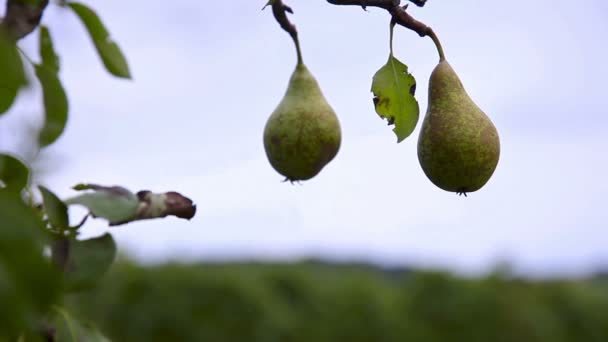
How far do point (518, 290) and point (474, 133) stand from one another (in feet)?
22.8

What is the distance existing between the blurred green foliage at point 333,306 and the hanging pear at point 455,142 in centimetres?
664

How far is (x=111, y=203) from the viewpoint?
102 cm

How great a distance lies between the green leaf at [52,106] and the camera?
117cm

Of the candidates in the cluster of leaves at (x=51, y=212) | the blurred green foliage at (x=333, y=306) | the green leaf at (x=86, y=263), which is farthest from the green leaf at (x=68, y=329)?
the blurred green foliage at (x=333, y=306)

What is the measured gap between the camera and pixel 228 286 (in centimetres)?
858

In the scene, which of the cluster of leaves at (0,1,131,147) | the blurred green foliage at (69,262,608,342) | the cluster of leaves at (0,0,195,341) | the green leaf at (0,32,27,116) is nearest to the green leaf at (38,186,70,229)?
the cluster of leaves at (0,0,195,341)

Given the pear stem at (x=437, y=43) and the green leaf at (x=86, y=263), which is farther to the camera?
the pear stem at (x=437, y=43)

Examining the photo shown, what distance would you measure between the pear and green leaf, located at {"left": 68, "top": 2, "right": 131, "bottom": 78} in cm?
30

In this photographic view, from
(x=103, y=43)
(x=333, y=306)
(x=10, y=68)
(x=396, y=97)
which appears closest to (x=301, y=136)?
(x=396, y=97)

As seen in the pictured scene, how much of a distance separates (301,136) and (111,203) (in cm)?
49

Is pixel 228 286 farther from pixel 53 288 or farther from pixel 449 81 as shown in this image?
pixel 53 288

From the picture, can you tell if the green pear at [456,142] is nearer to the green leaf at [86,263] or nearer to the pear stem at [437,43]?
the pear stem at [437,43]

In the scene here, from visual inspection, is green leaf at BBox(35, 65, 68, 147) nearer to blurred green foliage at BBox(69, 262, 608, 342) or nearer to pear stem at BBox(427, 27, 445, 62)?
pear stem at BBox(427, 27, 445, 62)

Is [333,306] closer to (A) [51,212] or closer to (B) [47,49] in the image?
(B) [47,49]
